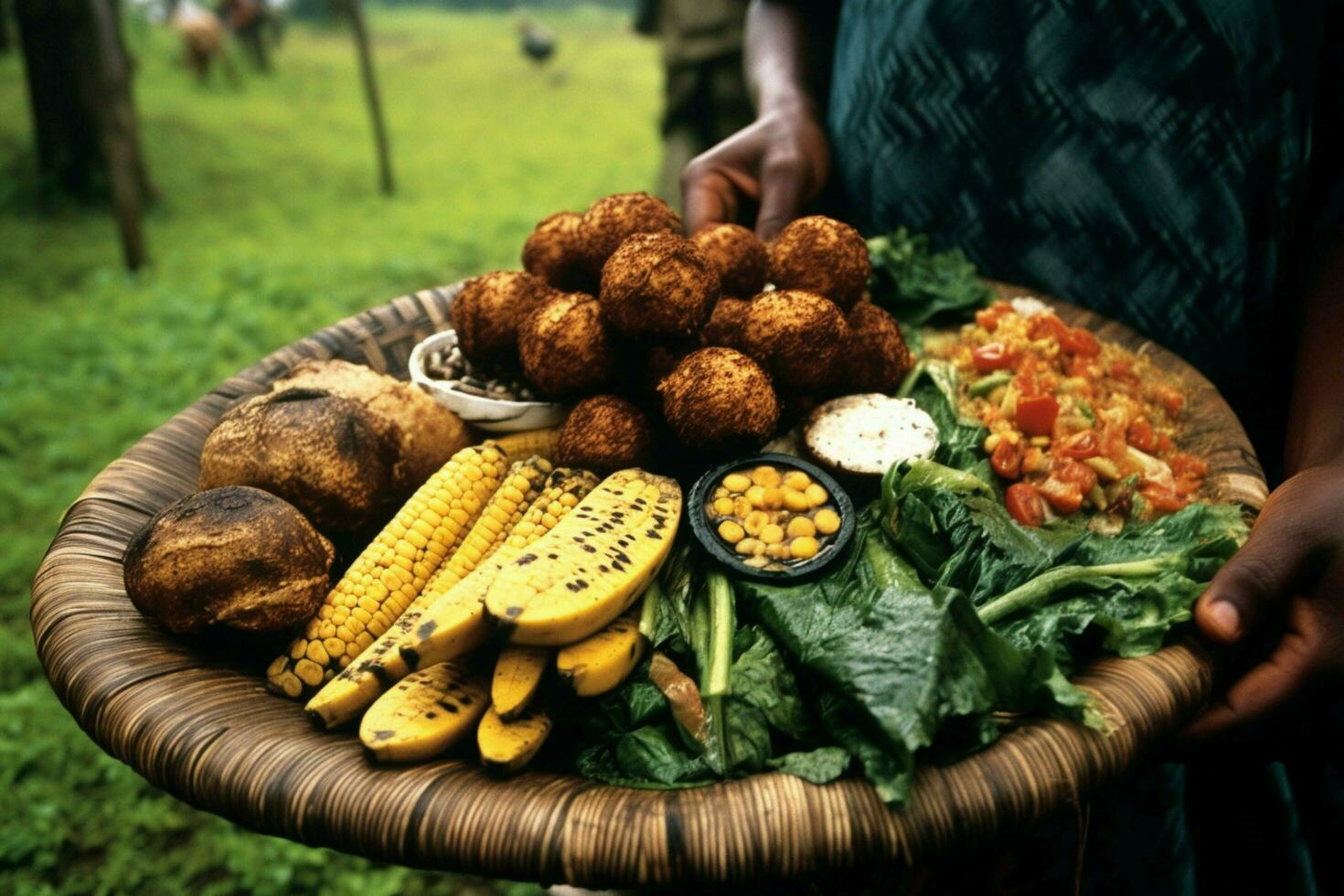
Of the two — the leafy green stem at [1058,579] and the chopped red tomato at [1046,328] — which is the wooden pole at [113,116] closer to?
the chopped red tomato at [1046,328]

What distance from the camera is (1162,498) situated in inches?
107

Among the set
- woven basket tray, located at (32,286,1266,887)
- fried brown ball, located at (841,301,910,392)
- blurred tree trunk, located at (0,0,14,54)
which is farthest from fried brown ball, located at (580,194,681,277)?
blurred tree trunk, located at (0,0,14,54)

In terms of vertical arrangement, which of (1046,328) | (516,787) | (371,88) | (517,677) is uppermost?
(1046,328)

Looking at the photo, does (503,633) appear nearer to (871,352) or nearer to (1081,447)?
(871,352)

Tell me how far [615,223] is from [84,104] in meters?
9.69

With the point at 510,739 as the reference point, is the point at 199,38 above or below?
above

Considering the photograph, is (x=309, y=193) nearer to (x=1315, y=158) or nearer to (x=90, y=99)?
(x=90, y=99)

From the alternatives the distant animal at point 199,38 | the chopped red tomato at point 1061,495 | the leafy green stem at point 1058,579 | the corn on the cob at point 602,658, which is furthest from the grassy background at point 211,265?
the chopped red tomato at point 1061,495

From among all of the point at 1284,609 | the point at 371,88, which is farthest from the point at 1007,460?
the point at 371,88

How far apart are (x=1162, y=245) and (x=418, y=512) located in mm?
2600

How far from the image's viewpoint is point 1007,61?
3.16 metres

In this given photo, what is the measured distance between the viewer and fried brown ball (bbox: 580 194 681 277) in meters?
2.79

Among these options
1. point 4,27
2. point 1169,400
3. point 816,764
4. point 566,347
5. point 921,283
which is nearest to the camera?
point 816,764

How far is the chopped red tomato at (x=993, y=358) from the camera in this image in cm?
312
